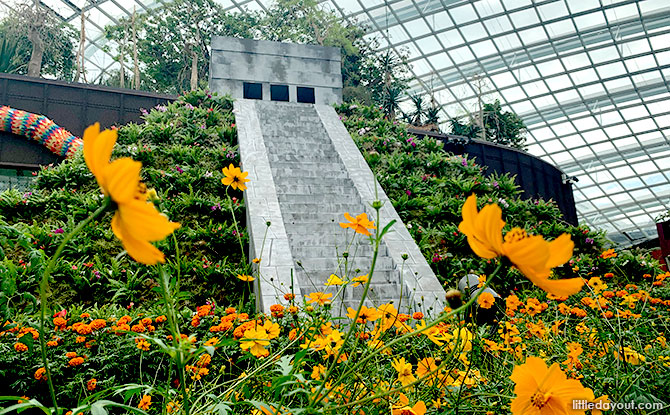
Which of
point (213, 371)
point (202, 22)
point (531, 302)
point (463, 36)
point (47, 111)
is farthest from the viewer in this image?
point (463, 36)

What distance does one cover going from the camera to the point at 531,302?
68.2 inches

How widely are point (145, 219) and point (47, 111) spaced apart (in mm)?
11535

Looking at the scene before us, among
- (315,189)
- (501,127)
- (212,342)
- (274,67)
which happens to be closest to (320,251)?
(315,189)

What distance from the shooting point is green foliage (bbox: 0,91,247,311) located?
171 inches

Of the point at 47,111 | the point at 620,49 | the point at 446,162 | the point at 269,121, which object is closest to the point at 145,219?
the point at 446,162

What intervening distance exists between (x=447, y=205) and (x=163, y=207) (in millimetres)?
4839

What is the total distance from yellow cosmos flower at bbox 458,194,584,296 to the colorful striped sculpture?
1004 cm

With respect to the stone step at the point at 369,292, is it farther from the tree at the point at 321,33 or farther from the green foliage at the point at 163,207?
the tree at the point at 321,33

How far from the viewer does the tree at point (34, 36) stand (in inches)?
488

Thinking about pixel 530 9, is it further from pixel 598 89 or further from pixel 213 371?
pixel 213 371

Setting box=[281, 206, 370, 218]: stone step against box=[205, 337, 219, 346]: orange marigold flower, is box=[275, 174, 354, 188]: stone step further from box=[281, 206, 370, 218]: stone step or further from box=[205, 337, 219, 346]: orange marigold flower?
box=[205, 337, 219, 346]: orange marigold flower

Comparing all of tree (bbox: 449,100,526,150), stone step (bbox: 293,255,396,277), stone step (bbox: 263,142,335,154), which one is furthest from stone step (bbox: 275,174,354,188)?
tree (bbox: 449,100,526,150)

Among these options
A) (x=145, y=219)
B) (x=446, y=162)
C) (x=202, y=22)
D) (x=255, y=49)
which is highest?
(x=202, y=22)

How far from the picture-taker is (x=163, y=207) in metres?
3.26
